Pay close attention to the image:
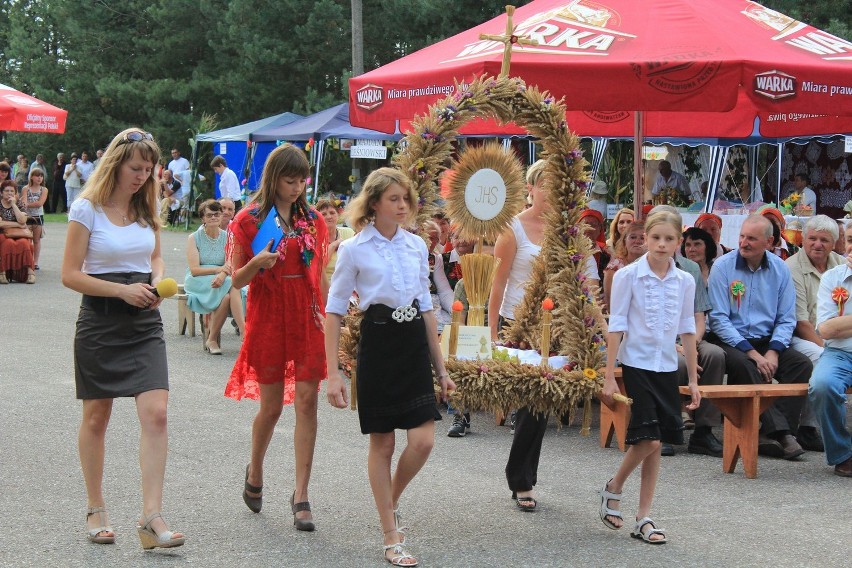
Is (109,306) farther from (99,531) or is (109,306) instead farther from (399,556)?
(399,556)

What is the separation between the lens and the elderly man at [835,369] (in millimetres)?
6523

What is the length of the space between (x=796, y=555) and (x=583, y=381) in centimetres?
129

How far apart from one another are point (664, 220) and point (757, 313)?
8.44 ft

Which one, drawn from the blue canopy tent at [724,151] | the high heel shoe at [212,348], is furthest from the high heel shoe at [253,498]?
the blue canopy tent at [724,151]

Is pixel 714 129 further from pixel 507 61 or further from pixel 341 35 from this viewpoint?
pixel 341 35

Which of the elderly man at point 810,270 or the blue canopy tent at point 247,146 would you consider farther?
the blue canopy tent at point 247,146

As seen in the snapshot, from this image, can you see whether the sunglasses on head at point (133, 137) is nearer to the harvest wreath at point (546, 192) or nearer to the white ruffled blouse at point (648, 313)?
the harvest wreath at point (546, 192)

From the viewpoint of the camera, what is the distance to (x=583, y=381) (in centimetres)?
555

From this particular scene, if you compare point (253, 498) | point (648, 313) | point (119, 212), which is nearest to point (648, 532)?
point (648, 313)

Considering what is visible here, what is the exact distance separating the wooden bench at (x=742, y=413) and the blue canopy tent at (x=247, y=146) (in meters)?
19.0

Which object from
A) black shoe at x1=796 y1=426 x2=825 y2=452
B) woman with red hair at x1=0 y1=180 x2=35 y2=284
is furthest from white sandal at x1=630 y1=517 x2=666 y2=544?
woman with red hair at x1=0 y1=180 x2=35 y2=284

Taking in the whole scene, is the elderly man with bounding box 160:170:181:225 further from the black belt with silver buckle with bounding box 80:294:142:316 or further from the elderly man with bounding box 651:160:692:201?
the black belt with silver buckle with bounding box 80:294:142:316

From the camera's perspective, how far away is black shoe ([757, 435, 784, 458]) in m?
6.99

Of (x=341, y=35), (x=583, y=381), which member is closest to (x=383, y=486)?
(x=583, y=381)
